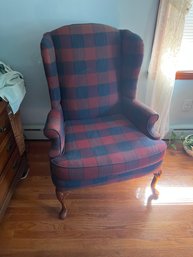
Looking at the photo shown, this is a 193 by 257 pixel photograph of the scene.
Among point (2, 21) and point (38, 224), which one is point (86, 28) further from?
point (38, 224)

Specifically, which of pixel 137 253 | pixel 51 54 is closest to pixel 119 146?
pixel 137 253

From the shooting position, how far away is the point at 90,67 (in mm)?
1437

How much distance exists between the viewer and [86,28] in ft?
4.53

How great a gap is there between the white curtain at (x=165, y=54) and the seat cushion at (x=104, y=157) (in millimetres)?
486

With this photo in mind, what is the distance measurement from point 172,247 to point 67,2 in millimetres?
1736

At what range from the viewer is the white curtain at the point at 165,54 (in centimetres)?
139

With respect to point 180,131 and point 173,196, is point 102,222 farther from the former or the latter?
point 180,131

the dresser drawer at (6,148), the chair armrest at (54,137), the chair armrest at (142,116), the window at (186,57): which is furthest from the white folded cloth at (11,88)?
the window at (186,57)

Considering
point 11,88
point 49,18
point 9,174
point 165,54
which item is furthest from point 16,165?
point 165,54

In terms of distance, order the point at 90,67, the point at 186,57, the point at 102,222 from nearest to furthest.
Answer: the point at 102,222
the point at 90,67
the point at 186,57

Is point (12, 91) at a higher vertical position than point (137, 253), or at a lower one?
higher

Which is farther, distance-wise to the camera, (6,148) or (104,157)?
(6,148)

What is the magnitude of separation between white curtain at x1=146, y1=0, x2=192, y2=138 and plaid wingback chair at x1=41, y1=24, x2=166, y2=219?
270mm

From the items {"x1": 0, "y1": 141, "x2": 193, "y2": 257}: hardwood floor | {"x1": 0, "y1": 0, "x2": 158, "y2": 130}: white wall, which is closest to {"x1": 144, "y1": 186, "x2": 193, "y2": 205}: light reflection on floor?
{"x1": 0, "y1": 141, "x2": 193, "y2": 257}: hardwood floor
